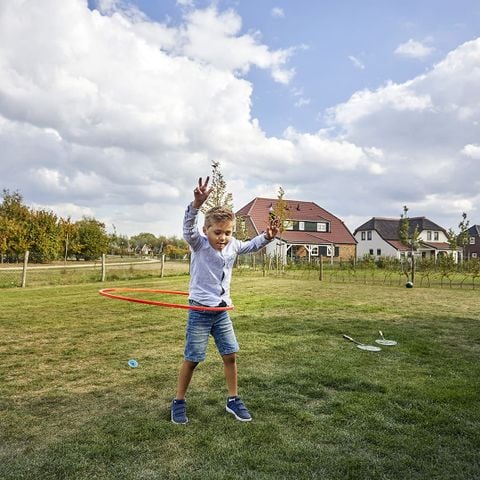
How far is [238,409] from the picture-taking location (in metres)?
3.91

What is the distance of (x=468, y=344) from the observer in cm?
725

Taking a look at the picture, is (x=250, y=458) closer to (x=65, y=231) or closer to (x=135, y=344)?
(x=135, y=344)

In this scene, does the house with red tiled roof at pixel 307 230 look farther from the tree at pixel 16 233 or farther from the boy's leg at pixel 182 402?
the boy's leg at pixel 182 402

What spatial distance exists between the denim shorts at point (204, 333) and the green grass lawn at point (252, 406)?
0.56 meters

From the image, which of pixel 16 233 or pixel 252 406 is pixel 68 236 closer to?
pixel 16 233

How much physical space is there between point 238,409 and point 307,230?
151ft

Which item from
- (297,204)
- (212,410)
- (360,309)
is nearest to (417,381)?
(212,410)

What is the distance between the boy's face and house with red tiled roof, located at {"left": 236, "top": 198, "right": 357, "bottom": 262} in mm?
39626

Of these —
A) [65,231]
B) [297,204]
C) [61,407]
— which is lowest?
[61,407]

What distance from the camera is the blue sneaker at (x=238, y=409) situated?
3.83 metres

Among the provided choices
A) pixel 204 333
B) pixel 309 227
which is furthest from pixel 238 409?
pixel 309 227

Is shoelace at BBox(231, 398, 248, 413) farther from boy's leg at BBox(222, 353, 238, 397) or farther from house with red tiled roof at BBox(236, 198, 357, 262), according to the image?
Answer: house with red tiled roof at BBox(236, 198, 357, 262)

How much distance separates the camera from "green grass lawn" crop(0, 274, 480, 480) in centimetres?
305

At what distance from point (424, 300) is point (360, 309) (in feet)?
12.5
